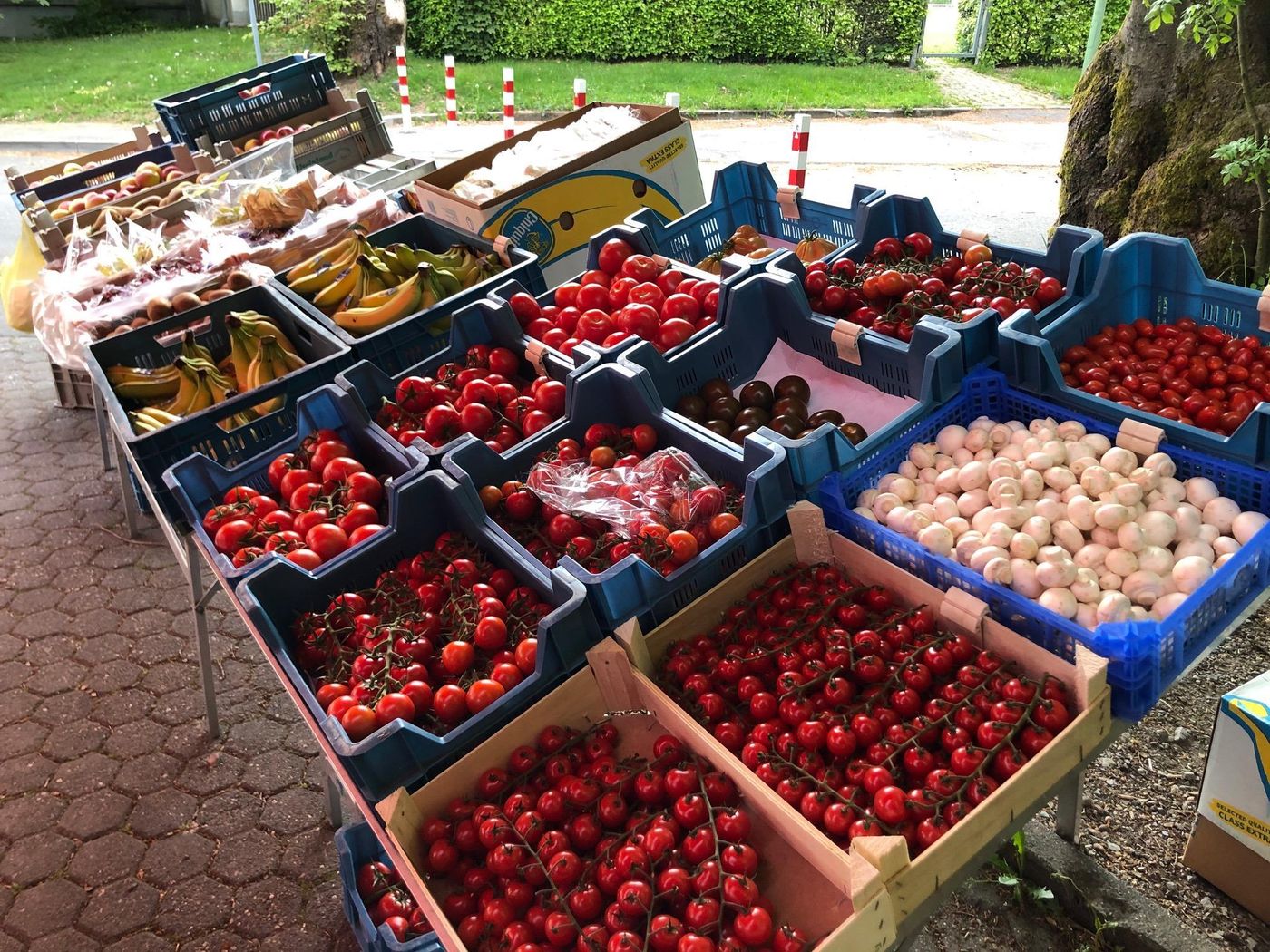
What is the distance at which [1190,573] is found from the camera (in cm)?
216

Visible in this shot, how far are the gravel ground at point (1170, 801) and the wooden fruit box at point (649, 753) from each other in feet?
4.73

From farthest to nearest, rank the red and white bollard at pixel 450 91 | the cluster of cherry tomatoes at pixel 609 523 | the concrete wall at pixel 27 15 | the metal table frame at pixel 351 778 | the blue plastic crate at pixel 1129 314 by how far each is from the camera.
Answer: the concrete wall at pixel 27 15 < the red and white bollard at pixel 450 91 < the blue plastic crate at pixel 1129 314 < the cluster of cherry tomatoes at pixel 609 523 < the metal table frame at pixel 351 778

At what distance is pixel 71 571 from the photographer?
14.5ft

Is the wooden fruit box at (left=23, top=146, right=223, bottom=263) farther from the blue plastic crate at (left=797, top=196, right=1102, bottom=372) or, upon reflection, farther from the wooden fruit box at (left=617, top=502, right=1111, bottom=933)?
the wooden fruit box at (left=617, top=502, right=1111, bottom=933)

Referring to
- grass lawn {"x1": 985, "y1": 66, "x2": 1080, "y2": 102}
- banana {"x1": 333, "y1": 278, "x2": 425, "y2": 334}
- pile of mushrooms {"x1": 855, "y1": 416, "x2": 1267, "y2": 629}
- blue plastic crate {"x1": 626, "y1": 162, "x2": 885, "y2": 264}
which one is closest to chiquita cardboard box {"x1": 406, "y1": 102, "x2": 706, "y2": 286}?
blue plastic crate {"x1": 626, "y1": 162, "x2": 885, "y2": 264}

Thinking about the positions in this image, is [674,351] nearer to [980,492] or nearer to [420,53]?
[980,492]

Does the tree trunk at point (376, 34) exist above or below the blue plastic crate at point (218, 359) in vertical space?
above

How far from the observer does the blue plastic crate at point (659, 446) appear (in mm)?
2217

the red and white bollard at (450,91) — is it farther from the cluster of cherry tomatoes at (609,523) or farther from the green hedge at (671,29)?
the cluster of cherry tomatoes at (609,523)

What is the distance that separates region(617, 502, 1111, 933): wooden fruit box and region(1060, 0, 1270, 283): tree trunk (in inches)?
129

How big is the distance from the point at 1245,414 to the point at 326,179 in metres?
4.47

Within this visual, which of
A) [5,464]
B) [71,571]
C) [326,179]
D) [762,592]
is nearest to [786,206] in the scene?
[762,592]

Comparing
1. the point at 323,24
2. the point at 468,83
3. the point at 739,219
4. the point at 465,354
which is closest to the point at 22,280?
the point at 465,354

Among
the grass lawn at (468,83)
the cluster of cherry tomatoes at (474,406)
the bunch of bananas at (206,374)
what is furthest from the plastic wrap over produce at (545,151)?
the grass lawn at (468,83)
